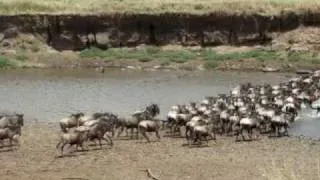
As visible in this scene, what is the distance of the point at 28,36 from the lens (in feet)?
154

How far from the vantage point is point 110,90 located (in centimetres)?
3412

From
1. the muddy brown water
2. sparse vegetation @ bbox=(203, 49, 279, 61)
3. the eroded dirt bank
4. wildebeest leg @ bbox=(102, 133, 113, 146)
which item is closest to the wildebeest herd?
wildebeest leg @ bbox=(102, 133, 113, 146)

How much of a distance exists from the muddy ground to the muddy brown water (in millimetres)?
3672

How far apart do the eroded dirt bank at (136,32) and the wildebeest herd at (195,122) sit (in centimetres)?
1874

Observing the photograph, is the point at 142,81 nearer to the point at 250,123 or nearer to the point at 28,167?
the point at 250,123

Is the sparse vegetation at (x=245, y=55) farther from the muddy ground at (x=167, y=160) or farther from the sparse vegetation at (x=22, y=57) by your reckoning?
the muddy ground at (x=167, y=160)

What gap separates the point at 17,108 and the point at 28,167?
37.3 feet

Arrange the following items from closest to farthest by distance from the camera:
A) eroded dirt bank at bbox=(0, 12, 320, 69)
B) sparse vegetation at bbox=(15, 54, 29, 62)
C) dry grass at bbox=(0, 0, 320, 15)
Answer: sparse vegetation at bbox=(15, 54, 29, 62)
eroded dirt bank at bbox=(0, 12, 320, 69)
dry grass at bbox=(0, 0, 320, 15)

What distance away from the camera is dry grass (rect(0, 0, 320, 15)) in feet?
149

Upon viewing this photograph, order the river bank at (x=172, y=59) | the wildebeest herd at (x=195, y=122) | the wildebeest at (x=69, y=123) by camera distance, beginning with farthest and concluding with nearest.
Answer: the river bank at (x=172, y=59) → the wildebeest at (x=69, y=123) → the wildebeest herd at (x=195, y=122)

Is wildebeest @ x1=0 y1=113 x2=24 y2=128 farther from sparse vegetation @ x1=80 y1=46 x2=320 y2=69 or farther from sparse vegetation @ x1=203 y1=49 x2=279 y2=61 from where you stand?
sparse vegetation @ x1=203 y1=49 x2=279 y2=61

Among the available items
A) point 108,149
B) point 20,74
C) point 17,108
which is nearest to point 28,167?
point 108,149

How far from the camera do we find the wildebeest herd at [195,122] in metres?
20.5

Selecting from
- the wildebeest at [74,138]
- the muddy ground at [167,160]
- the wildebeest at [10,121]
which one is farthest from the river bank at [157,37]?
the wildebeest at [74,138]
